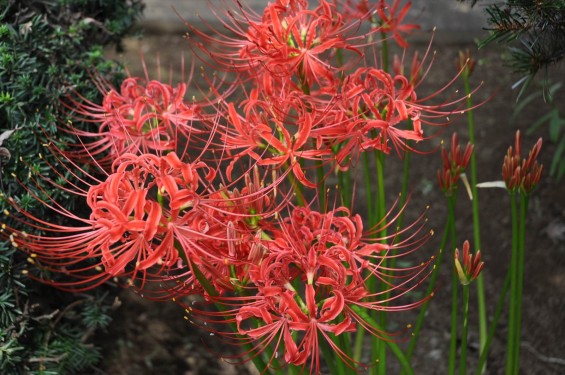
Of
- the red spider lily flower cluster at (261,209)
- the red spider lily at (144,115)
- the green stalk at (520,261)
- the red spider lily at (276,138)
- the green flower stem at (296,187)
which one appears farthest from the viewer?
the green stalk at (520,261)

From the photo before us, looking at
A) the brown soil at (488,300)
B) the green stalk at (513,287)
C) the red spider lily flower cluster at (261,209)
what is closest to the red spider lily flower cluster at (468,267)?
the red spider lily flower cluster at (261,209)

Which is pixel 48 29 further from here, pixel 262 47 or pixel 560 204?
pixel 560 204

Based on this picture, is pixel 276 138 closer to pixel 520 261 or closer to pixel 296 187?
pixel 296 187

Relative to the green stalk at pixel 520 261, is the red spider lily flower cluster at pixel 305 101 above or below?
above

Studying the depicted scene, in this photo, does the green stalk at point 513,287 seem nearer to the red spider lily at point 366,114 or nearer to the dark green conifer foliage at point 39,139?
the red spider lily at point 366,114

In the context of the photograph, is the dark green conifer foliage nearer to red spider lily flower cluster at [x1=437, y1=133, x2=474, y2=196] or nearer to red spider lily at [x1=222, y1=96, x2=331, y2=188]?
red spider lily at [x1=222, y1=96, x2=331, y2=188]

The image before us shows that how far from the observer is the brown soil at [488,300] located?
263cm

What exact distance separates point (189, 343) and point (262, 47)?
1.39 m

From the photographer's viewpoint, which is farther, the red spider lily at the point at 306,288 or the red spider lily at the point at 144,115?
the red spider lily at the point at 144,115

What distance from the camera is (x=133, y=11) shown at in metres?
2.61

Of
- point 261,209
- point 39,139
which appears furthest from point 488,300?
point 39,139

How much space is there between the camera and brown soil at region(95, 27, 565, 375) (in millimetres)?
2635

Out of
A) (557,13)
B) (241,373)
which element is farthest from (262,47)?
(241,373)

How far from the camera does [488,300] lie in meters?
2.93
